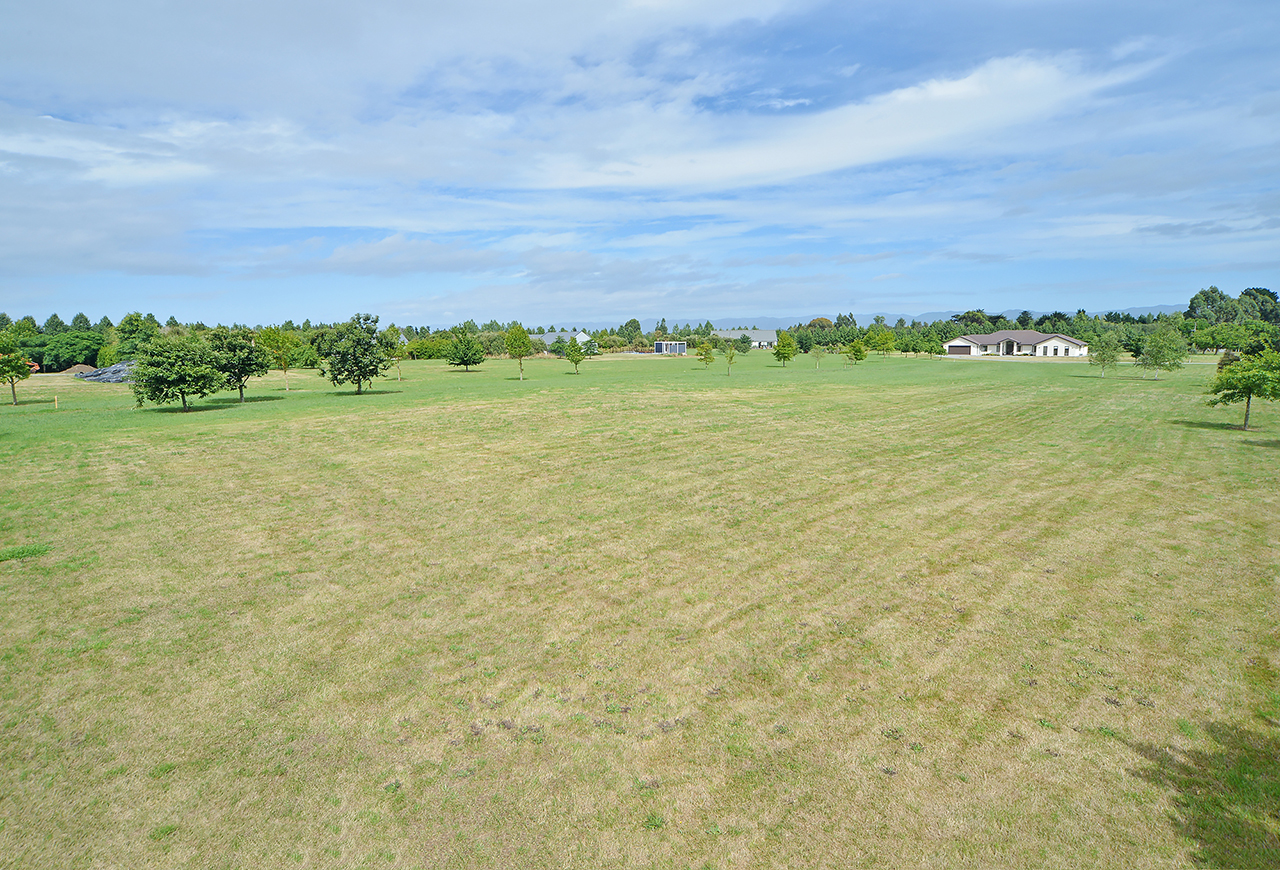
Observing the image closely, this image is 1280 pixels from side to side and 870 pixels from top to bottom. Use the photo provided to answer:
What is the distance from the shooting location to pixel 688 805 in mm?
6273

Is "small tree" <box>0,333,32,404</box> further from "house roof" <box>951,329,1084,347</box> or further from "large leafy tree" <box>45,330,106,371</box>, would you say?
"house roof" <box>951,329,1084,347</box>

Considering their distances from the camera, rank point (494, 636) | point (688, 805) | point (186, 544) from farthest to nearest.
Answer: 1. point (186, 544)
2. point (494, 636)
3. point (688, 805)

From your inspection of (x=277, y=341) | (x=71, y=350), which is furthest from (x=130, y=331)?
(x=277, y=341)

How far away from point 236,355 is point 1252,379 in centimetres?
5487

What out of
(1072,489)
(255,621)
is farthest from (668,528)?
(1072,489)

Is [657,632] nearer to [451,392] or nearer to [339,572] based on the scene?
[339,572]

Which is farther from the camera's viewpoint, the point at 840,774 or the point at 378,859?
the point at 840,774

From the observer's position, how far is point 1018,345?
149250 mm

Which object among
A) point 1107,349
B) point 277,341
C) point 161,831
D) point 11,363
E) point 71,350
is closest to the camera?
point 161,831

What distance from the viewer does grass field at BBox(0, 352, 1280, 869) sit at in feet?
19.7

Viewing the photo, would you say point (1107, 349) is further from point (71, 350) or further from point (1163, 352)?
point (71, 350)

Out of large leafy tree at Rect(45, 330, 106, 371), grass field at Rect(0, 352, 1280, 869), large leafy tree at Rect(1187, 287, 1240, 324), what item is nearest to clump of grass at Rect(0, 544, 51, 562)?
grass field at Rect(0, 352, 1280, 869)

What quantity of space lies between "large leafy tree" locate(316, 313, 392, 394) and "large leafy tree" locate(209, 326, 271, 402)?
214 inches

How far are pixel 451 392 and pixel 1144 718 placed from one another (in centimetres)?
4794
